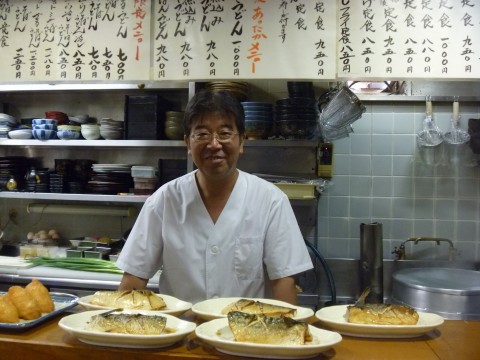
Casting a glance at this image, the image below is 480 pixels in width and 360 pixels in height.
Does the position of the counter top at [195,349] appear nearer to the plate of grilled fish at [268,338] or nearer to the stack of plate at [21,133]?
the plate of grilled fish at [268,338]

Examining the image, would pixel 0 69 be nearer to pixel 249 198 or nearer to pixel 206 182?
pixel 206 182

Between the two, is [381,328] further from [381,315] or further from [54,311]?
[54,311]

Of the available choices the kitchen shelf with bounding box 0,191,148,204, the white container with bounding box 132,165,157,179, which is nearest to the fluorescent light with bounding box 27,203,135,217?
the kitchen shelf with bounding box 0,191,148,204

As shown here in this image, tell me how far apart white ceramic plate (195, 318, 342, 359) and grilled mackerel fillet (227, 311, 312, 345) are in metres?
0.03

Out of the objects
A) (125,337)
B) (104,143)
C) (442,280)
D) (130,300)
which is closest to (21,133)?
(104,143)

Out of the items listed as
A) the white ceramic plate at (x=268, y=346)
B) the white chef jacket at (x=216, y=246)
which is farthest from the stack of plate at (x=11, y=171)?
the white ceramic plate at (x=268, y=346)

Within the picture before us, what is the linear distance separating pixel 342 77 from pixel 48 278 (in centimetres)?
272

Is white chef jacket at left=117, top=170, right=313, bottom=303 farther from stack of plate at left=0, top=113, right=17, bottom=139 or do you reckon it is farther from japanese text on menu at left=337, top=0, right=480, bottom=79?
stack of plate at left=0, top=113, right=17, bottom=139

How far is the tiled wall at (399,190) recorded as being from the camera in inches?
143

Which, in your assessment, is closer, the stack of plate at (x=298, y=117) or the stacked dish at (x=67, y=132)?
Result: the stack of plate at (x=298, y=117)

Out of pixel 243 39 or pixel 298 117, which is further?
pixel 298 117

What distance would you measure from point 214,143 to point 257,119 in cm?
156

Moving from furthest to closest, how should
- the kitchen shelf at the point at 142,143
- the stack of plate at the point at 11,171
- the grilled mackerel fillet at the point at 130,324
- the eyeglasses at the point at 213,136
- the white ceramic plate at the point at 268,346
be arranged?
1. the stack of plate at the point at 11,171
2. the kitchen shelf at the point at 142,143
3. the eyeglasses at the point at 213,136
4. the grilled mackerel fillet at the point at 130,324
5. the white ceramic plate at the point at 268,346

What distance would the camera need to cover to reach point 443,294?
2.76 m
